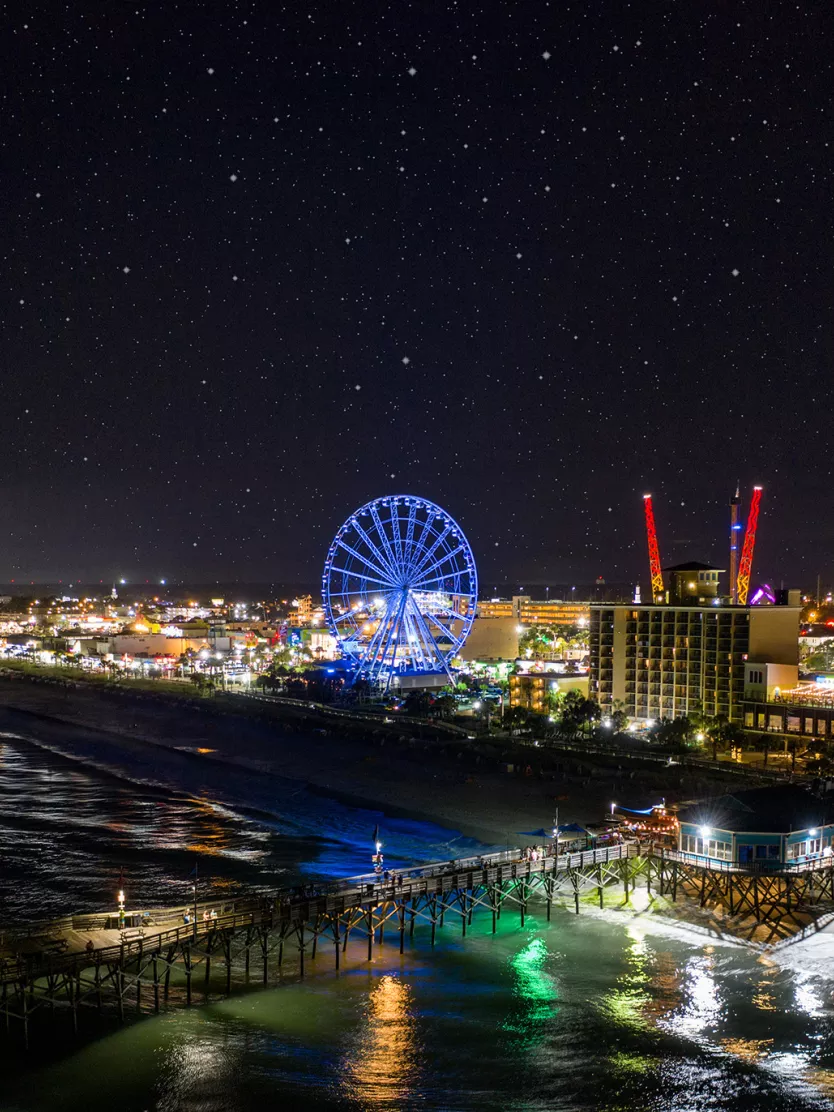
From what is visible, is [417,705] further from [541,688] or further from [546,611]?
[546,611]

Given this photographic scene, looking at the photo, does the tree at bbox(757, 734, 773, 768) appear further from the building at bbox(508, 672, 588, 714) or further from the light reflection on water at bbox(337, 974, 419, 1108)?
the light reflection on water at bbox(337, 974, 419, 1108)

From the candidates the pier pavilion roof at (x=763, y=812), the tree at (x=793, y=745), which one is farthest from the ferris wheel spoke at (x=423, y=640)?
the pier pavilion roof at (x=763, y=812)

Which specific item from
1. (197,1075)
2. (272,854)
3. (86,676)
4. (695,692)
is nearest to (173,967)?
(197,1075)

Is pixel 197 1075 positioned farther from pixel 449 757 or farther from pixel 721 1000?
pixel 449 757

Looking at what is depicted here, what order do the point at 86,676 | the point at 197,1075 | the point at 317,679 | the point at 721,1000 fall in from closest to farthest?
1. the point at 197,1075
2. the point at 721,1000
3. the point at 317,679
4. the point at 86,676

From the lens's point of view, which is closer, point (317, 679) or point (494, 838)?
point (494, 838)

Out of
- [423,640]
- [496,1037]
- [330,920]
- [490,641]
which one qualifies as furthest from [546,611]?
[496,1037]

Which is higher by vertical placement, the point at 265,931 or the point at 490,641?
the point at 490,641
